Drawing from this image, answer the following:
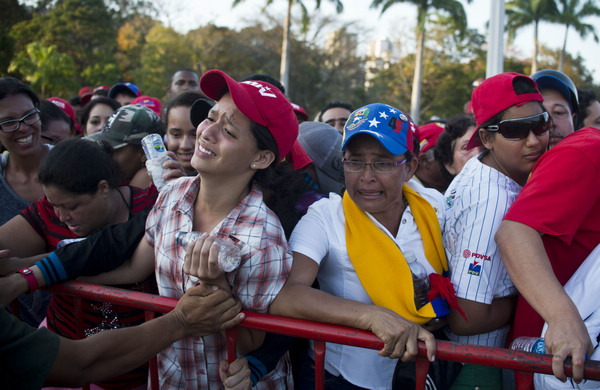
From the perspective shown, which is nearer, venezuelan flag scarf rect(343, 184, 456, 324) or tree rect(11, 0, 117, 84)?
venezuelan flag scarf rect(343, 184, 456, 324)

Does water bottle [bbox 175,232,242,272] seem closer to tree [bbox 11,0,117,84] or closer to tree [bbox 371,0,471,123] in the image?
tree [bbox 371,0,471,123]

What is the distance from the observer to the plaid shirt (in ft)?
6.03

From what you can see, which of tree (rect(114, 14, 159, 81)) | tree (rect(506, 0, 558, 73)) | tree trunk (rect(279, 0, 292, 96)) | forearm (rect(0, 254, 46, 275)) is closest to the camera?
forearm (rect(0, 254, 46, 275))

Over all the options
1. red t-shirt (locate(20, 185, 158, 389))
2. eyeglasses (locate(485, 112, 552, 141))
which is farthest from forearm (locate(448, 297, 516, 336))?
red t-shirt (locate(20, 185, 158, 389))

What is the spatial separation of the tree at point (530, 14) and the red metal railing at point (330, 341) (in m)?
39.9

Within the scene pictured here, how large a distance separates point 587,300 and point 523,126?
881 mm

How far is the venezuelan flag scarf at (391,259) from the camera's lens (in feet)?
6.30

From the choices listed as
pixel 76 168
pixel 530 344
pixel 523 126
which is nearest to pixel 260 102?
pixel 76 168

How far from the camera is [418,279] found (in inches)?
78.4


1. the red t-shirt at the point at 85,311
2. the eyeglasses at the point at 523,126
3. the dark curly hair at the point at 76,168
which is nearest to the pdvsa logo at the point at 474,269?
the eyeglasses at the point at 523,126

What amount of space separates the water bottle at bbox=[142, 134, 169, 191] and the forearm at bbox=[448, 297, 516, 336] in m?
1.70

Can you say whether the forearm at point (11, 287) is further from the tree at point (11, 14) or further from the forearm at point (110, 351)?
the tree at point (11, 14)

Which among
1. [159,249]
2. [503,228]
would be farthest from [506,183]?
[159,249]

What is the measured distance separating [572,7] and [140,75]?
3537 cm
